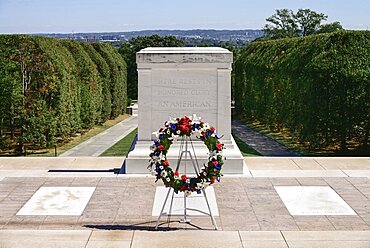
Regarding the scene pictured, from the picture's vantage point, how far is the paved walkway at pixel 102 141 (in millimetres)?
16906

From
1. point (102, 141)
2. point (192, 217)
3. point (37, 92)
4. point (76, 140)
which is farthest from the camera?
point (76, 140)

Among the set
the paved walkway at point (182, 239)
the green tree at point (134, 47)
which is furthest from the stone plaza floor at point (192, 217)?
the green tree at point (134, 47)

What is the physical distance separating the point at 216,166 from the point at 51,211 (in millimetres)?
2298

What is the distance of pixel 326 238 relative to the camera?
6.14 m

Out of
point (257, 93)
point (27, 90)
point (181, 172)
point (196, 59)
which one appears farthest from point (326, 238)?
point (257, 93)

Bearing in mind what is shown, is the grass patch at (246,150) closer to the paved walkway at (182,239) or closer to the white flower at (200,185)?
the white flower at (200,185)

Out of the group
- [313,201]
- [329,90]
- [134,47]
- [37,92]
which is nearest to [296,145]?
[329,90]

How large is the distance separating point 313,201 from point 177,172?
7.28ft

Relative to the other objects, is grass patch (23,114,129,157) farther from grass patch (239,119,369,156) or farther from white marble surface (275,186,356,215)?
white marble surface (275,186,356,215)

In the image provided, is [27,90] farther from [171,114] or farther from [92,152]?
[171,114]

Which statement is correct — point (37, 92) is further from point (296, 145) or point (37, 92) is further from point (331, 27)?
point (331, 27)

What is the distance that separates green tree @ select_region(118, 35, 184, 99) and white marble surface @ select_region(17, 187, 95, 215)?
27.3 m

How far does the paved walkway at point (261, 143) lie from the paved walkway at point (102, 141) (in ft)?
14.8

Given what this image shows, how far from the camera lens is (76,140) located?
792 inches
